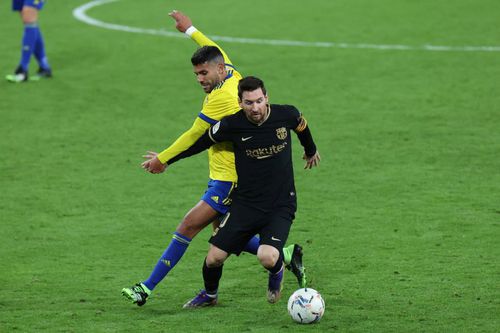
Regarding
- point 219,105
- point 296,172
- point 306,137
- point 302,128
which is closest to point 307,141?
point 306,137

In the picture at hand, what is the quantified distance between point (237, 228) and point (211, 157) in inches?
28.9

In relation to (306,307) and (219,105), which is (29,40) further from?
(306,307)

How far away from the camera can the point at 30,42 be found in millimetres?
17531

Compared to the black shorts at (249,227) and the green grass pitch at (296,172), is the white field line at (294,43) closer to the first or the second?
the green grass pitch at (296,172)

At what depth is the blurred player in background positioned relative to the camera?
691 inches

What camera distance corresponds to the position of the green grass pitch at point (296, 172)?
28.8 feet

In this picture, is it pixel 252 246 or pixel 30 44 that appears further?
pixel 30 44

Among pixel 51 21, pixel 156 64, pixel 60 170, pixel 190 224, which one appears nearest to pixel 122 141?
pixel 60 170

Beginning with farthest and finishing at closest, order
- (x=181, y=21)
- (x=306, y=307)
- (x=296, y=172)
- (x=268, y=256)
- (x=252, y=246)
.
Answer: (x=296, y=172), (x=181, y=21), (x=252, y=246), (x=268, y=256), (x=306, y=307)

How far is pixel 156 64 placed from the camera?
754 inches


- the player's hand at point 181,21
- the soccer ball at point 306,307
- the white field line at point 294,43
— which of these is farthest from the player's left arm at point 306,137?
the white field line at point 294,43

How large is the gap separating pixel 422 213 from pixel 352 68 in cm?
716

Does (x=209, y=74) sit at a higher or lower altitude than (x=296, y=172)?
higher

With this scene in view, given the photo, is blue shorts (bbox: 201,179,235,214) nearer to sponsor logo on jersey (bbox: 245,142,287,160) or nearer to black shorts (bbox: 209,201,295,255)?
black shorts (bbox: 209,201,295,255)
